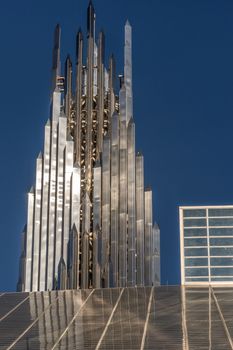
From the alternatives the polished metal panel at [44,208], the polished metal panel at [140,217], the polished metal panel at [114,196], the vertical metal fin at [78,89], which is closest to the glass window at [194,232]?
the polished metal panel at [140,217]

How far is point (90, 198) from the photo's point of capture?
54.3 m

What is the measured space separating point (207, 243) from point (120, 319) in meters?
24.0

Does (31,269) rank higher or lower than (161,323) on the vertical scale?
higher

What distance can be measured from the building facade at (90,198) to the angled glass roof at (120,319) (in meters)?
17.9

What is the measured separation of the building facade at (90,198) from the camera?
52.0m

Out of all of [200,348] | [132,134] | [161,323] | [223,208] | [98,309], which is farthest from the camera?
[132,134]

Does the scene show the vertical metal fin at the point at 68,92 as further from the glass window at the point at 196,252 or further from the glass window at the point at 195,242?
the glass window at the point at 196,252

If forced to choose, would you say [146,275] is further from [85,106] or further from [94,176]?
[85,106]

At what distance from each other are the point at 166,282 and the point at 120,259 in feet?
11.4

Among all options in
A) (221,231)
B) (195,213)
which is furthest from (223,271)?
(195,213)

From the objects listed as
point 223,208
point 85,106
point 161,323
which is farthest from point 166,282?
point 161,323

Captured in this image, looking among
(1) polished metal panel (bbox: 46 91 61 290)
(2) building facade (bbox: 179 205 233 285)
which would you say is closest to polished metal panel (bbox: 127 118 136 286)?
(2) building facade (bbox: 179 205 233 285)

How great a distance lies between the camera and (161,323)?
26625 millimetres

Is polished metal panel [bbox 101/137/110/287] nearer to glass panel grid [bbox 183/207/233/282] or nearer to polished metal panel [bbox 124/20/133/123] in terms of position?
polished metal panel [bbox 124/20/133/123]
